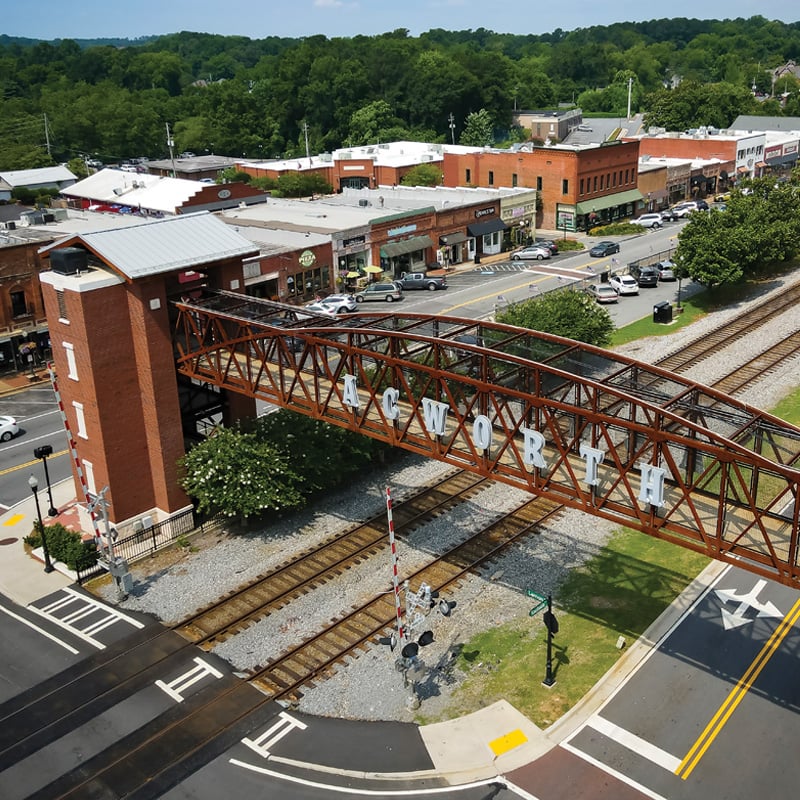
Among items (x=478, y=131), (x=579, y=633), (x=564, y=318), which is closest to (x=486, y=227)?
(x=564, y=318)

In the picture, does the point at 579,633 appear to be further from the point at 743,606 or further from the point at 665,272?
the point at 665,272

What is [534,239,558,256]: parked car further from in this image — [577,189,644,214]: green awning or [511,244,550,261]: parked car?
[577,189,644,214]: green awning

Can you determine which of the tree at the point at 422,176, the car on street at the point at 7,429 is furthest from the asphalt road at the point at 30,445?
the tree at the point at 422,176

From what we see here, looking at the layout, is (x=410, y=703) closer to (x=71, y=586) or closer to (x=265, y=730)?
(x=265, y=730)

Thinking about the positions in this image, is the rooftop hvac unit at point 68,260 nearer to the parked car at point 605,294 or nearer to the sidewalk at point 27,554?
the sidewalk at point 27,554

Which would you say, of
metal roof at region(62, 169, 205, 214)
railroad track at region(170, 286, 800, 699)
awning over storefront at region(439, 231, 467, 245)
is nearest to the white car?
awning over storefront at region(439, 231, 467, 245)

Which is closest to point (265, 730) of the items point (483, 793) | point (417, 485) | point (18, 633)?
point (483, 793)
